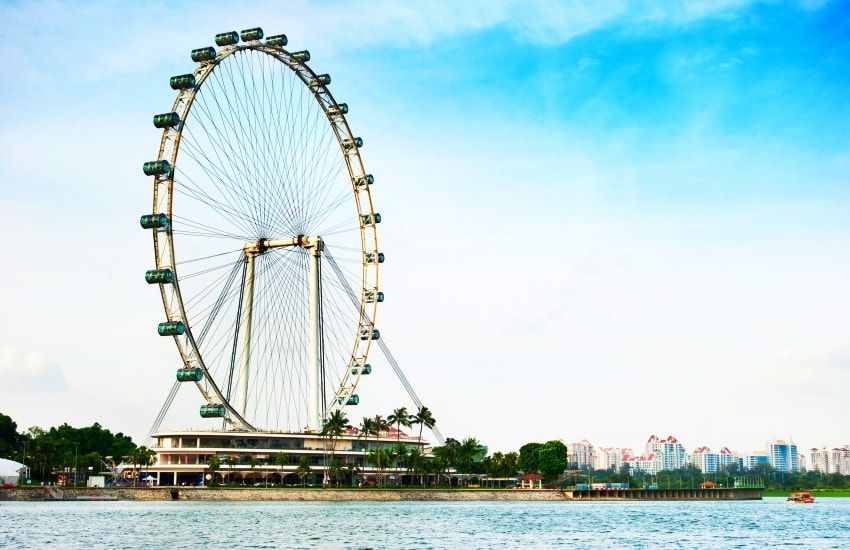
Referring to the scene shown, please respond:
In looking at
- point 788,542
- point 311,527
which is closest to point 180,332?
point 311,527

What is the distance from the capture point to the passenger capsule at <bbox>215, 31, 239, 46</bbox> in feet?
345

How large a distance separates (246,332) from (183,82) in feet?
119

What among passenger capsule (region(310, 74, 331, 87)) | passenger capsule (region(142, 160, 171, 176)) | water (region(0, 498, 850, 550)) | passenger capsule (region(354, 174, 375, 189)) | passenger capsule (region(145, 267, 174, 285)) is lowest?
water (region(0, 498, 850, 550))

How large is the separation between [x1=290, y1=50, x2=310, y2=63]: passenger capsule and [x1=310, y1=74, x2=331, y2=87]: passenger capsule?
4.19 m

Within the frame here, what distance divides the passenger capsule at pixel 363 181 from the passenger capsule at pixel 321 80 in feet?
53.0

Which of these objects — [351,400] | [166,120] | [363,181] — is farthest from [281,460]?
[166,120]

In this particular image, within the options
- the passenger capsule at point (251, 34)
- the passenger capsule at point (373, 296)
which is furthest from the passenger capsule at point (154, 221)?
the passenger capsule at point (373, 296)

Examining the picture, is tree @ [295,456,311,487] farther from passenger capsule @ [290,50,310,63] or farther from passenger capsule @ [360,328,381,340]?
passenger capsule @ [290,50,310,63]

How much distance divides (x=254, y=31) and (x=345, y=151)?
28.6 m

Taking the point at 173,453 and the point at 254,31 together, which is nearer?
the point at 254,31

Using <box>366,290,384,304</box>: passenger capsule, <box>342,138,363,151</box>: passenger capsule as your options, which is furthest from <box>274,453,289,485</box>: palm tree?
<box>342,138,363,151</box>: passenger capsule

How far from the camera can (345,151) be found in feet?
442

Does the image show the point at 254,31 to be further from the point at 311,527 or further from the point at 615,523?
the point at 615,523

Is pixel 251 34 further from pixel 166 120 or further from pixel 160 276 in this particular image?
pixel 160 276
